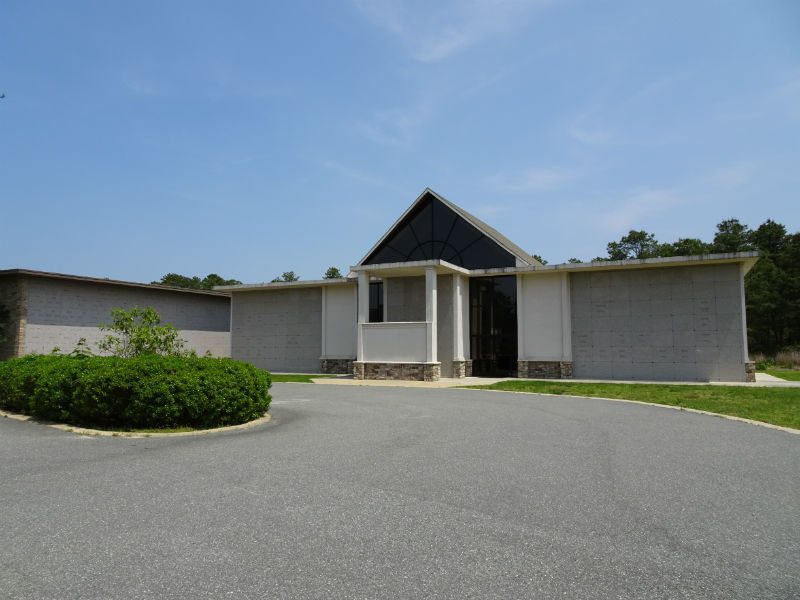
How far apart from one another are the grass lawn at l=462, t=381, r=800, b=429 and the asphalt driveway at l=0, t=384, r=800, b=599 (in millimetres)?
2686

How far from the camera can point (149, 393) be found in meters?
9.01

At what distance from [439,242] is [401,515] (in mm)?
21873

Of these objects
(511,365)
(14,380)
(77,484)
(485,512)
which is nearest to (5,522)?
(77,484)

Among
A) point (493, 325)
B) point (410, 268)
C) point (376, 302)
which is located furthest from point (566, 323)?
point (376, 302)

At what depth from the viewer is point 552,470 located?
6371mm

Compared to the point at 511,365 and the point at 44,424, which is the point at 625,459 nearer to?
the point at 44,424

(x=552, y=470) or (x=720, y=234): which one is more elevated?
(x=720, y=234)

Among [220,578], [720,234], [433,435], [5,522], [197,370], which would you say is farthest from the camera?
A: [720,234]

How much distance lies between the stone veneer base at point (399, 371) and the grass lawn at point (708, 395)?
3.01 meters

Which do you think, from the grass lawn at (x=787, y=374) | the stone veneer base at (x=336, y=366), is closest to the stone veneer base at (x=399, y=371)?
the stone veneer base at (x=336, y=366)

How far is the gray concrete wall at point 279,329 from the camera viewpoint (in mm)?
26688

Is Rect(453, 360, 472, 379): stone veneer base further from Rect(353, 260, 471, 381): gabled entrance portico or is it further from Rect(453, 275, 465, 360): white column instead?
Rect(453, 275, 465, 360): white column

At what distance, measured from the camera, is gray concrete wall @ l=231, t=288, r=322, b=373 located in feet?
87.6

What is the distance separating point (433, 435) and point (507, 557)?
16.1 ft
